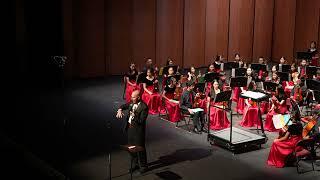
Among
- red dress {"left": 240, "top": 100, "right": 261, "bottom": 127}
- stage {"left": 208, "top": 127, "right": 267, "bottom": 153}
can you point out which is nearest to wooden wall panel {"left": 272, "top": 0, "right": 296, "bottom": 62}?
red dress {"left": 240, "top": 100, "right": 261, "bottom": 127}

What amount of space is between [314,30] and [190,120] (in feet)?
40.1

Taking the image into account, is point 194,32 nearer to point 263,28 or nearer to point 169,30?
point 169,30

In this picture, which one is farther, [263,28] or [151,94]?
[263,28]

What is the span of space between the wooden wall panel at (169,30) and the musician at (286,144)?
12.1m

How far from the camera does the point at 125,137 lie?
40.0 feet

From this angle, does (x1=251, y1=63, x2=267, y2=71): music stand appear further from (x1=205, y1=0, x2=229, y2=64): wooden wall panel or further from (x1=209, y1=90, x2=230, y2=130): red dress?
(x1=205, y1=0, x2=229, y2=64): wooden wall panel

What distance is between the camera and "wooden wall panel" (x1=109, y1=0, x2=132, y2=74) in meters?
20.3

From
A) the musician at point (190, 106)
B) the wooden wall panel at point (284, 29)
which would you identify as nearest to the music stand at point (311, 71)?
the musician at point (190, 106)

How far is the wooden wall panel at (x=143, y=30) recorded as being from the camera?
2081 centimetres

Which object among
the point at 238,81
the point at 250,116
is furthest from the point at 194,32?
the point at 250,116

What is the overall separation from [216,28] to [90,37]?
6.76m

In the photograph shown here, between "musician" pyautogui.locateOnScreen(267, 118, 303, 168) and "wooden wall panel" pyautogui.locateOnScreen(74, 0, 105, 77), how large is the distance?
441 inches

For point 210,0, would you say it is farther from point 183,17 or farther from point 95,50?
point 95,50

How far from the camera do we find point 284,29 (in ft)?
81.6
